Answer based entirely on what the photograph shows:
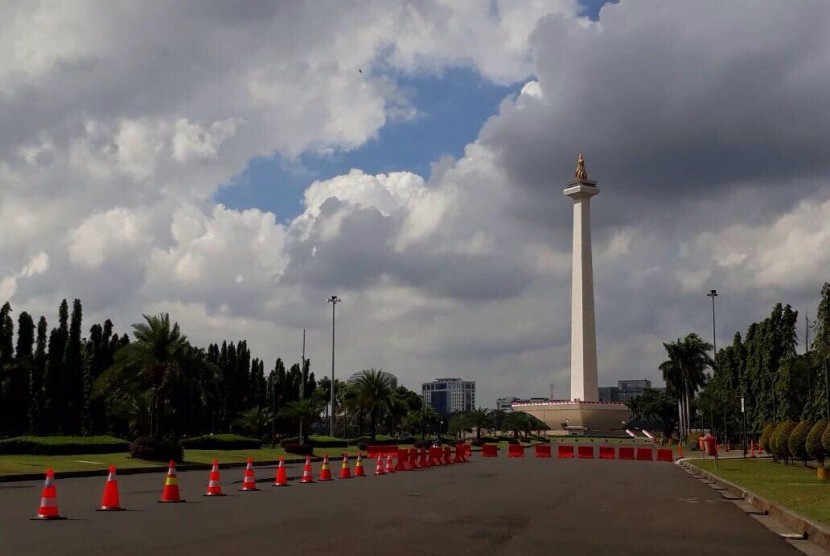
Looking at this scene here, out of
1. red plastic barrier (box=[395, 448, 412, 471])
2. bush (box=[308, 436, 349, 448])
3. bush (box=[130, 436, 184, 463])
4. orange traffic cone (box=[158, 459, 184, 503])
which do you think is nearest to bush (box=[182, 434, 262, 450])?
bush (box=[130, 436, 184, 463])

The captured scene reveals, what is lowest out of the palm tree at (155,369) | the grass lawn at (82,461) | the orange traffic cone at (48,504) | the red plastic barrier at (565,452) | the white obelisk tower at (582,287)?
the red plastic barrier at (565,452)

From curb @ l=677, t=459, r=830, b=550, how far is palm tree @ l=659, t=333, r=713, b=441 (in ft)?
269

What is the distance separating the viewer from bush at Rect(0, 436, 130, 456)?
119 ft

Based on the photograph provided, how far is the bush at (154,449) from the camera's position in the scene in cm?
3634

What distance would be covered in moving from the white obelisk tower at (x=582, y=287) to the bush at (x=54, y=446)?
104 metres

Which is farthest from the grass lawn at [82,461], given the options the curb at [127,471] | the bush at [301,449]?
the bush at [301,449]

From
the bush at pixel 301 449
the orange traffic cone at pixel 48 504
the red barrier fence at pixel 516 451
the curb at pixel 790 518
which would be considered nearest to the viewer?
the curb at pixel 790 518

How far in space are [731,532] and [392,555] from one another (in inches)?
251

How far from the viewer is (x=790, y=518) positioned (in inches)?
639

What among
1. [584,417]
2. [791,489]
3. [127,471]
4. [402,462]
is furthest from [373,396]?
[584,417]

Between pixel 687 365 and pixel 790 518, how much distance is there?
9226 cm

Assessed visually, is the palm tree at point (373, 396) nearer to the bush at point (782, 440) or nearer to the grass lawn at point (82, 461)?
the grass lawn at point (82, 461)

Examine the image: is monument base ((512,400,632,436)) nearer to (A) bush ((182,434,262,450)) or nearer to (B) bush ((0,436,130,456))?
(A) bush ((182,434,262,450))

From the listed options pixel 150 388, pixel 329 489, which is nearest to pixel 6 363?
pixel 150 388
